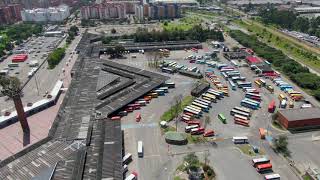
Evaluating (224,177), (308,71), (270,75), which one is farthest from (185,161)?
(308,71)

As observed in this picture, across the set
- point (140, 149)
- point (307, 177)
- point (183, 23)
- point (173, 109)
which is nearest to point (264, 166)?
point (307, 177)

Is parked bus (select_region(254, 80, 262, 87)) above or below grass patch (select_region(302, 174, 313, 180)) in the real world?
above

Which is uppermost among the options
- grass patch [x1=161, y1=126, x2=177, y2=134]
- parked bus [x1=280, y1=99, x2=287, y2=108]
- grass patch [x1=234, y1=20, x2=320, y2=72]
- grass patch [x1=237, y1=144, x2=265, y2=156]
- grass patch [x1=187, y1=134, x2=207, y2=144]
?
grass patch [x1=234, y1=20, x2=320, y2=72]

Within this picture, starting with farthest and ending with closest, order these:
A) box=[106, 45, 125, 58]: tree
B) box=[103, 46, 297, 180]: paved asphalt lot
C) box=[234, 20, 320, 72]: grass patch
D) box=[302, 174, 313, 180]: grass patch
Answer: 1. box=[106, 45, 125, 58]: tree
2. box=[234, 20, 320, 72]: grass patch
3. box=[103, 46, 297, 180]: paved asphalt lot
4. box=[302, 174, 313, 180]: grass patch

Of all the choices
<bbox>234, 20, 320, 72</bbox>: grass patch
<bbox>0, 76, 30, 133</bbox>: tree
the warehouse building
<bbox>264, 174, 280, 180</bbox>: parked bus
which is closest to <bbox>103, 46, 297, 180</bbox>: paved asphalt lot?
<bbox>264, 174, 280, 180</bbox>: parked bus

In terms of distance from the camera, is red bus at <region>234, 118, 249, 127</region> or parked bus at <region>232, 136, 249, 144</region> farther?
red bus at <region>234, 118, 249, 127</region>

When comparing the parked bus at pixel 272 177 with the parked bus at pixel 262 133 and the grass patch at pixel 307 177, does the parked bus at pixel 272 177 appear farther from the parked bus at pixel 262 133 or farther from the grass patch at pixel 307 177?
the parked bus at pixel 262 133

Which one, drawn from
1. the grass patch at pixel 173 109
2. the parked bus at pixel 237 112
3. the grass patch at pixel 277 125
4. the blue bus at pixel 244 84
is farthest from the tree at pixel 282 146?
the blue bus at pixel 244 84

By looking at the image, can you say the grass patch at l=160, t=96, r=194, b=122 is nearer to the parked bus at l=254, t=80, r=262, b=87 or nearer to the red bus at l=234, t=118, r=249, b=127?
the red bus at l=234, t=118, r=249, b=127

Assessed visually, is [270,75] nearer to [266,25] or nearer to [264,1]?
[266,25]
